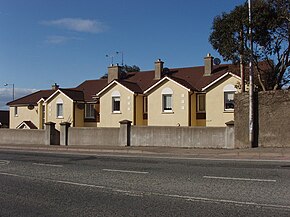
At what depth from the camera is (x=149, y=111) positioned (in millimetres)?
34938

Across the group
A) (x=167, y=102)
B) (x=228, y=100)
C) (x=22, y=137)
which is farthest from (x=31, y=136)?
(x=228, y=100)

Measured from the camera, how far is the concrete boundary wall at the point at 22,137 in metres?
32.0

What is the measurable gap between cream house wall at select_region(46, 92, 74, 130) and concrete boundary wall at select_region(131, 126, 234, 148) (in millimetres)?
15788

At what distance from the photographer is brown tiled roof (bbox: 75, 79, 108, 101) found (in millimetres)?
41541

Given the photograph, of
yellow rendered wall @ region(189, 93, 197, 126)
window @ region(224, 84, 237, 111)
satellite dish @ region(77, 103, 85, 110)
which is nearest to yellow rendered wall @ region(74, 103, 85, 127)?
satellite dish @ region(77, 103, 85, 110)

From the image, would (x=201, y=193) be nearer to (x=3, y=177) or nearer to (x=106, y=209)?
(x=106, y=209)

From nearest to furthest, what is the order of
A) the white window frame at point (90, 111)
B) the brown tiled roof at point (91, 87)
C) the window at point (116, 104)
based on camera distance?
the window at point (116, 104) → the white window frame at point (90, 111) → the brown tiled roof at point (91, 87)

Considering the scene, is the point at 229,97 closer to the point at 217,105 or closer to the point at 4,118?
the point at 217,105

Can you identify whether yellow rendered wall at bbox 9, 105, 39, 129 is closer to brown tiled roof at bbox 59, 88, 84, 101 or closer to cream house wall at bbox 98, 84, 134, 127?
brown tiled roof at bbox 59, 88, 84, 101

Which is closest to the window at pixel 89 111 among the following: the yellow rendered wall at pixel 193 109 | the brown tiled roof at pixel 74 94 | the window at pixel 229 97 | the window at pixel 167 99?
the brown tiled roof at pixel 74 94

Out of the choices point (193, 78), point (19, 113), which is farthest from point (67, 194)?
point (19, 113)

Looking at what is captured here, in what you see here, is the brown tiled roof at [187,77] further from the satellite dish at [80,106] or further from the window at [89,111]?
the satellite dish at [80,106]

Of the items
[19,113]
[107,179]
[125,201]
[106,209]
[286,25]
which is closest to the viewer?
[106,209]

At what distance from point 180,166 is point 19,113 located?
3781cm
